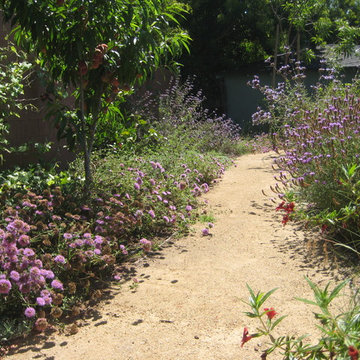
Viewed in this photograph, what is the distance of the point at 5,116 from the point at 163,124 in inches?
151

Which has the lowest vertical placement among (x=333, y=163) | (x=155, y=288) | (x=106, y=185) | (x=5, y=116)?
(x=155, y=288)

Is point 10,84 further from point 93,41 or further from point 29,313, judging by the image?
point 29,313

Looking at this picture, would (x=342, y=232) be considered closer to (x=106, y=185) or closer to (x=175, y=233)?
(x=175, y=233)

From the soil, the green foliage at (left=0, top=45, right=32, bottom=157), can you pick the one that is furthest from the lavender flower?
the green foliage at (left=0, top=45, right=32, bottom=157)

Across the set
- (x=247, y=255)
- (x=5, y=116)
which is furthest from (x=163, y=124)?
(x=247, y=255)

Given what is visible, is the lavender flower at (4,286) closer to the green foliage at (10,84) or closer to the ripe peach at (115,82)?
the ripe peach at (115,82)

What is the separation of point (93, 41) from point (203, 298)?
8.58 ft

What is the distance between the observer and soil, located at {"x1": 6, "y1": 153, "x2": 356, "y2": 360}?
2.95 meters

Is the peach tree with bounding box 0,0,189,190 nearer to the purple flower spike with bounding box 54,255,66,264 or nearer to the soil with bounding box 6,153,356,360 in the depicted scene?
the soil with bounding box 6,153,356,360

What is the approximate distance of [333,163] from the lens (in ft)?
14.8

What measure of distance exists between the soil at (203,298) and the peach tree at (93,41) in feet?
4.93

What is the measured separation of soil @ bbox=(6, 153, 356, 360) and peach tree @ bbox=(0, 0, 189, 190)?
1.50 m

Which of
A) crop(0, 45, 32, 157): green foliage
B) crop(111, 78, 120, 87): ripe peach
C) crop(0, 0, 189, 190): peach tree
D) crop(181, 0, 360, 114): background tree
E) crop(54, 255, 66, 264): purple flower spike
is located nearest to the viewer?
crop(54, 255, 66, 264): purple flower spike

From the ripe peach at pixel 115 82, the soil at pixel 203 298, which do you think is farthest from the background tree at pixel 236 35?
the soil at pixel 203 298
